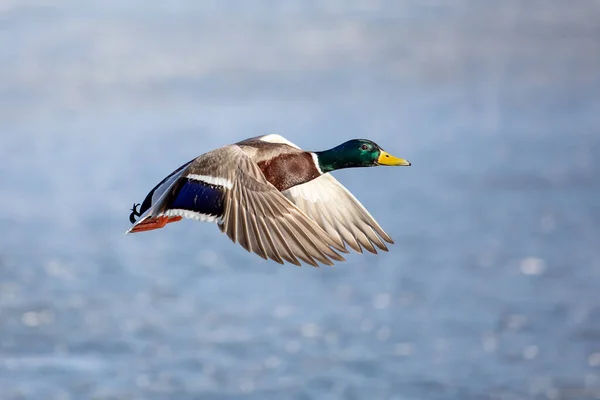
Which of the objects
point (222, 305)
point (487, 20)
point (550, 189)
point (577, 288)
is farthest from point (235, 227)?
point (487, 20)

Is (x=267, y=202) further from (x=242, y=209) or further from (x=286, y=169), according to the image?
(x=286, y=169)

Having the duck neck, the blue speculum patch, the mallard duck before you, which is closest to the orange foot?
the mallard duck

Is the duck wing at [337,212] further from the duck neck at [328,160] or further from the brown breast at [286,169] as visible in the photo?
the brown breast at [286,169]

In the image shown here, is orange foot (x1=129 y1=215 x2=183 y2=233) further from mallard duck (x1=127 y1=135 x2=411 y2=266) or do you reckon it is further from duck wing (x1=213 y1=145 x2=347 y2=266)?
duck wing (x1=213 y1=145 x2=347 y2=266)

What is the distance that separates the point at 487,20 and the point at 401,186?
795cm

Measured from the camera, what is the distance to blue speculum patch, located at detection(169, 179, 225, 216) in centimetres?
509

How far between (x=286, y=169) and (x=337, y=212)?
2.08 feet

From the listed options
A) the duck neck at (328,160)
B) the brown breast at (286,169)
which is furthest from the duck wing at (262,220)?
the duck neck at (328,160)

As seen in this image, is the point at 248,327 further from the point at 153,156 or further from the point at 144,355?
the point at 153,156

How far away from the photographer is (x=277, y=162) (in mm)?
5488

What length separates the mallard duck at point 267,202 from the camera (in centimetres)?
489

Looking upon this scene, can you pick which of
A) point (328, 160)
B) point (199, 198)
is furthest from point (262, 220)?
point (328, 160)

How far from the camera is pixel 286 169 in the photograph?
548cm

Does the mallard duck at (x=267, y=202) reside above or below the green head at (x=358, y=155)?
below
